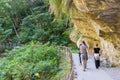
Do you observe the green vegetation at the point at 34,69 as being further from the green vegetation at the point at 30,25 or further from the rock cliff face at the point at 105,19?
the green vegetation at the point at 30,25

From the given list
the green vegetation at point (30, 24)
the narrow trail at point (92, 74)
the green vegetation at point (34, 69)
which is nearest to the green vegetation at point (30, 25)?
the green vegetation at point (30, 24)

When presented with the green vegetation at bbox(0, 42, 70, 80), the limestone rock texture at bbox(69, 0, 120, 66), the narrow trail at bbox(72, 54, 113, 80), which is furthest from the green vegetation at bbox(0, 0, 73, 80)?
the narrow trail at bbox(72, 54, 113, 80)

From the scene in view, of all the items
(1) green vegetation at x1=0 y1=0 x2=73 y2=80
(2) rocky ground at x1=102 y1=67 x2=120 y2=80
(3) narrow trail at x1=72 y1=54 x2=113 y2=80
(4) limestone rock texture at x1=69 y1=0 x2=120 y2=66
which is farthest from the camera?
(1) green vegetation at x1=0 y1=0 x2=73 y2=80

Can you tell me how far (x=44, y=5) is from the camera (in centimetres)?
4266

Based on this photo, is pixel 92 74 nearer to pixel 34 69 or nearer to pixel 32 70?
pixel 34 69

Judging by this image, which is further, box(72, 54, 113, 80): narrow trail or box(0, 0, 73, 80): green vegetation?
box(0, 0, 73, 80): green vegetation

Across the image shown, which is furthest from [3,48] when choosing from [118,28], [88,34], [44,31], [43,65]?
[118,28]

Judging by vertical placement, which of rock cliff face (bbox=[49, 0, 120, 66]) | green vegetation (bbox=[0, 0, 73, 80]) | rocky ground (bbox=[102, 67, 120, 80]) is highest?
rock cliff face (bbox=[49, 0, 120, 66])

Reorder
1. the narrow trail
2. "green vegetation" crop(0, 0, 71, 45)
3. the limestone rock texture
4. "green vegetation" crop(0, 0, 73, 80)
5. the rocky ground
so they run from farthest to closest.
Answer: "green vegetation" crop(0, 0, 71, 45)
"green vegetation" crop(0, 0, 73, 80)
the rocky ground
the narrow trail
the limestone rock texture

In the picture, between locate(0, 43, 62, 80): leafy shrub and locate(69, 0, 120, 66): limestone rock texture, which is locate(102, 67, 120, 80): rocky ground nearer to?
locate(69, 0, 120, 66): limestone rock texture

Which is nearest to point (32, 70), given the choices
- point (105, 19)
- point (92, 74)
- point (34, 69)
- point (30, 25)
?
point (34, 69)

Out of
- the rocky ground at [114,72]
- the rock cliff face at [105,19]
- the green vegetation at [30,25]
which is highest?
the rock cliff face at [105,19]

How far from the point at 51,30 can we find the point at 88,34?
18729mm

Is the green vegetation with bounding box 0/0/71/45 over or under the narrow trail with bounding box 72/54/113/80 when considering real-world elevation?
under
